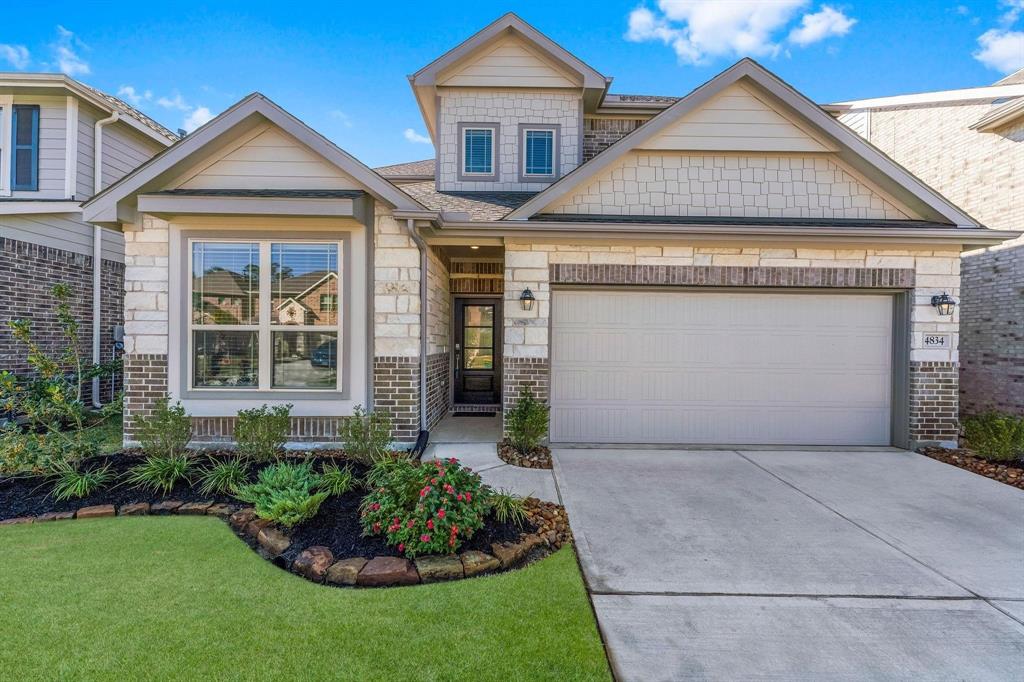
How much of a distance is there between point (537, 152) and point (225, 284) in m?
5.50

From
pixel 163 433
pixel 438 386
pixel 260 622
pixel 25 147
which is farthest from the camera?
pixel 25 147

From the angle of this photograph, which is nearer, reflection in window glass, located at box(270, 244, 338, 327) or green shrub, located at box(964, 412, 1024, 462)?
green shrub, located at box(964, 412, 1024, 462)

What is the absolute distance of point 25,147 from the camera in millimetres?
8945

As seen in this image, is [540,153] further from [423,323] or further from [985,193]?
[985,193]

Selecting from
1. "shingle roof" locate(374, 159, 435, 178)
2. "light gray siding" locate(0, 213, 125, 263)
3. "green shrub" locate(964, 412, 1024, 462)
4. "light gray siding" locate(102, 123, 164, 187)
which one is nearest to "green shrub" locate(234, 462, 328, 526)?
"light gray siding" locate(0, 213, 125, 263)

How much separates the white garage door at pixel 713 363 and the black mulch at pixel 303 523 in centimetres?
339

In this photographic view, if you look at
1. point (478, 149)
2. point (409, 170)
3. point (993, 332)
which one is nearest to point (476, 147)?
point (478, 149)

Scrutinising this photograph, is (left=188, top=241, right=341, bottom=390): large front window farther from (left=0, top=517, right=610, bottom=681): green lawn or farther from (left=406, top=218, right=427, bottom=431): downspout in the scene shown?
(left=0, top=517, right=610, bottom=681): green lawn

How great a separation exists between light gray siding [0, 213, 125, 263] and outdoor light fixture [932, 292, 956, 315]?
41.8 ft

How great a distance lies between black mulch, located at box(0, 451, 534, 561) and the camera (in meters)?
3.64

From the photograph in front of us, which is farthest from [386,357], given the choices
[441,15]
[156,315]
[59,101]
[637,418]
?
[441,15]

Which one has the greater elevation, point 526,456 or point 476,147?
point 476,147

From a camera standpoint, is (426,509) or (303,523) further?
(303,523)

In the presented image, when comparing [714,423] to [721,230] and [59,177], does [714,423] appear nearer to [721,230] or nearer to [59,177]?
[721,230]
